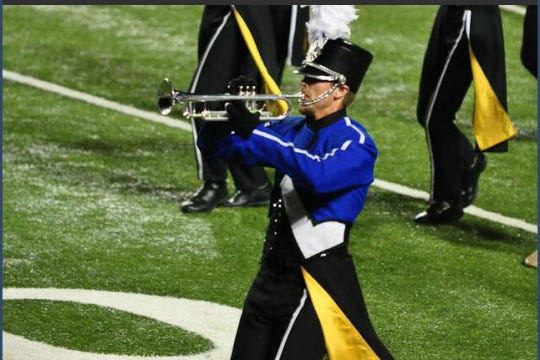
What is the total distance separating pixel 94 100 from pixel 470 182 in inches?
164

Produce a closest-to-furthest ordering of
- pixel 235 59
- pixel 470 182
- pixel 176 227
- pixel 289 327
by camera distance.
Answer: pixel 289 327
pixel 176 227
pixel 235 59
pixel 470 182

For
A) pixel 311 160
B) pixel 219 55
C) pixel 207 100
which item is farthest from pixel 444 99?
pixel 207 100

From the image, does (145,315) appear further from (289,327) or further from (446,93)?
(446,93)

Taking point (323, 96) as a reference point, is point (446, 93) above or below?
below

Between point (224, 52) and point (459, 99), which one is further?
point (459, 99)

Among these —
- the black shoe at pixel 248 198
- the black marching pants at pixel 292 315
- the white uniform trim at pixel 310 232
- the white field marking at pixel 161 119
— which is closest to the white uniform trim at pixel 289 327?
the black marching pants at pixel 292 315

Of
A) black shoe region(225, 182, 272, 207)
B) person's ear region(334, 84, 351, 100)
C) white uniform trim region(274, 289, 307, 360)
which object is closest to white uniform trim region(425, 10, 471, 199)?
black shoe region(225, 182, 272, 207)

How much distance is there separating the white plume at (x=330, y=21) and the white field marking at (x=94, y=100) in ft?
20.8

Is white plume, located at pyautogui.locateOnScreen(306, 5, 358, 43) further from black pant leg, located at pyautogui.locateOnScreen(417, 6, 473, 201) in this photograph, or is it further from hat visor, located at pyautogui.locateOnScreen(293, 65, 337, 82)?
black pant leg, located at pyautogui.locateOnScreen(417, 6, 473, 201)

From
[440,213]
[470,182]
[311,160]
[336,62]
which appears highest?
[336,62]

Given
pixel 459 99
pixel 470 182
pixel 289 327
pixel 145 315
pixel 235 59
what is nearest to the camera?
pixel 289 327

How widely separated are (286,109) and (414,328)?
199cm

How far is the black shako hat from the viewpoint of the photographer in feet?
18.2

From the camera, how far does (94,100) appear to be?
12812 mm
